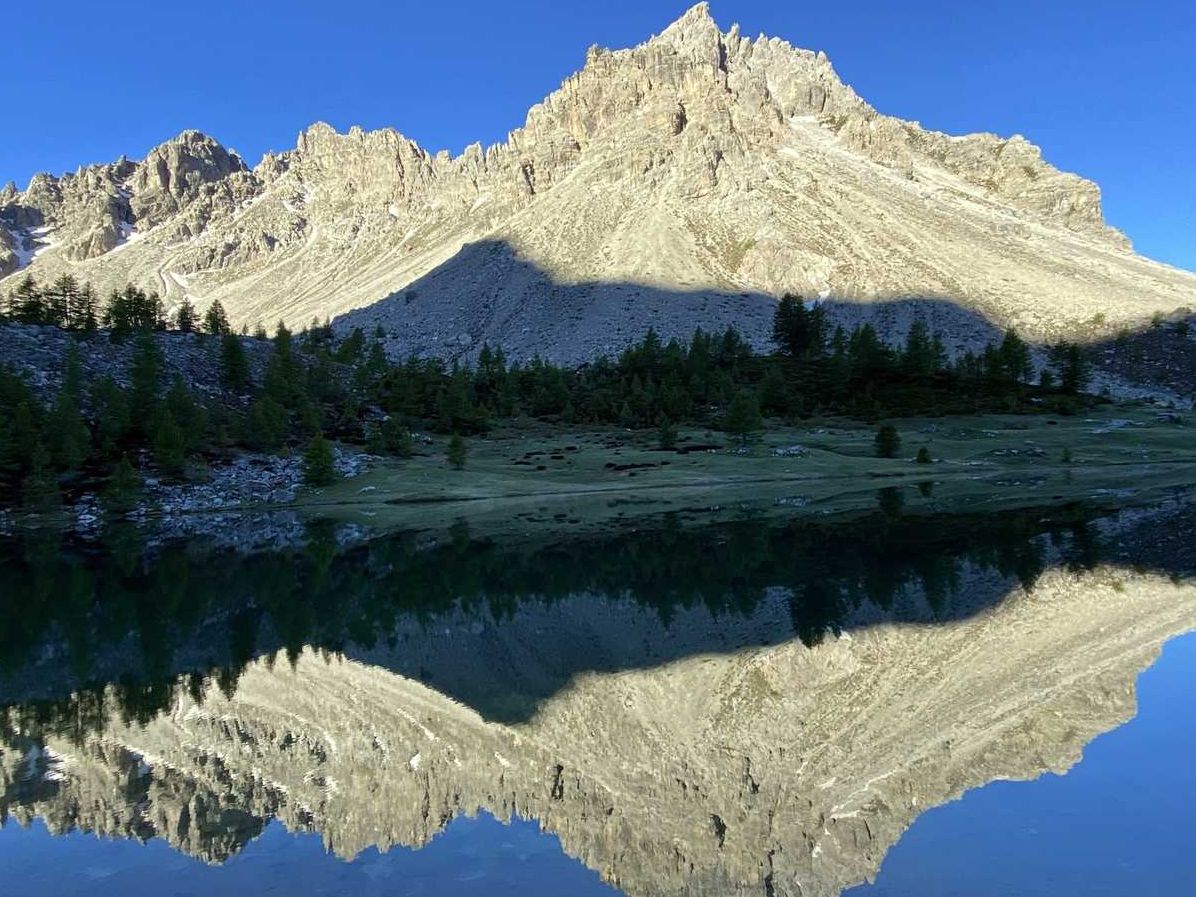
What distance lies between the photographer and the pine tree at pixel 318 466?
8231cm

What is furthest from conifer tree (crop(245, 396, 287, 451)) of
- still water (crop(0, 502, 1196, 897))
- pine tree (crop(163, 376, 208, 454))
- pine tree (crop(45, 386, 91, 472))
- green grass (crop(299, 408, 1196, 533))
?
still water (crop(0, 502, 1196, 897))

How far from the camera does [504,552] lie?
52.4 metres

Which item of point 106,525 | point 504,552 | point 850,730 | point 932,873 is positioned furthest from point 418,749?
point 106,525

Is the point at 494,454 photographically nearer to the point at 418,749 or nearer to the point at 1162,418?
the point at 418,749

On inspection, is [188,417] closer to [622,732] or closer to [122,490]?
[122,490]

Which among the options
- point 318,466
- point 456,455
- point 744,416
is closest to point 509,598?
point 318,466

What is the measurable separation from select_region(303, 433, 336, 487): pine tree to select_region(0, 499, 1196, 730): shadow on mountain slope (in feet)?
79.8

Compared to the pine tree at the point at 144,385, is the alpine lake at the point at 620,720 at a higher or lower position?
lower

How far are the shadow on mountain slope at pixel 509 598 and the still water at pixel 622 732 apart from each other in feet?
0.78

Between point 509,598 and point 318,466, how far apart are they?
4953 cm

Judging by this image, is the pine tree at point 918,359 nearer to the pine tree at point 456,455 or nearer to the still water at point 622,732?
the pine tree at point 456,455

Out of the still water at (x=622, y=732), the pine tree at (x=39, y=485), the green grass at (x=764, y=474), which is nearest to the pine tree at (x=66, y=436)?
the pine tree at (x=39, y=485)

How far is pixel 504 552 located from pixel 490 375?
319 feet

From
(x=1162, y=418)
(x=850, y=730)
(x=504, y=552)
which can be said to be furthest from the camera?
(x=1162, y=418)
